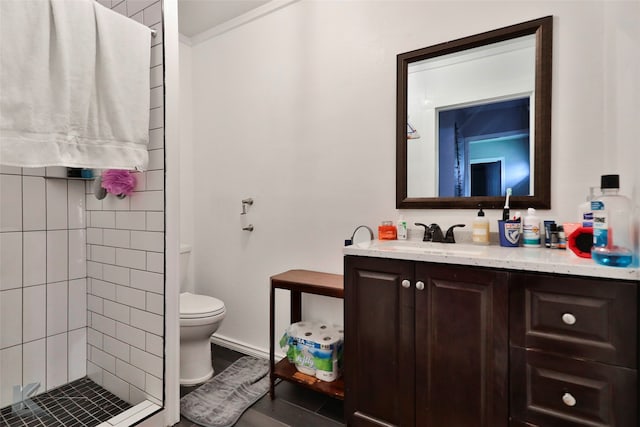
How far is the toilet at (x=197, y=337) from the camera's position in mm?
1902

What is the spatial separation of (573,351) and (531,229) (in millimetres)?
550

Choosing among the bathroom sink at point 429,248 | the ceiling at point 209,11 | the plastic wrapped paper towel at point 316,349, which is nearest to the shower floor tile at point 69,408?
the plastic wrapped paper towel at point 316,349

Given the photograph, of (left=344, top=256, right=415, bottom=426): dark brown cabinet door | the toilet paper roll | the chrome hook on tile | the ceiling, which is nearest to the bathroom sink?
(left=344, top=256, right=415, bottom=426): dark brown cabinet door

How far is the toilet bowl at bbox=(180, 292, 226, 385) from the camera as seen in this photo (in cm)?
190

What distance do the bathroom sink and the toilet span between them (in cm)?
113

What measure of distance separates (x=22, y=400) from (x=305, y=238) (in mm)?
1746

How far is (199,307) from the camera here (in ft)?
6.58

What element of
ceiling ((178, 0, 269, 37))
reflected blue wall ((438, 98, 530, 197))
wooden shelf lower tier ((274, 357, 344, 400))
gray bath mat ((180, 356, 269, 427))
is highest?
ceiling ((178, 0, 269, 37))

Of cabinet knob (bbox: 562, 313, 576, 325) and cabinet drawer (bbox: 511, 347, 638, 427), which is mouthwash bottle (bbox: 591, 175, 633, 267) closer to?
cabinet knob (bbox: 562, 313, 576, 325)

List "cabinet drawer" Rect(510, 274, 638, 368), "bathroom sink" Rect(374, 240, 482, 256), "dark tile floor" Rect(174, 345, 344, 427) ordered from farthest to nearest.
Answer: "dark tile floor" Rect(174, 345, 344, 427), "bathroom sink" Rect(374, 240, 482, 256), "cabinet drawer" Rect(510, 274, 638, 368)

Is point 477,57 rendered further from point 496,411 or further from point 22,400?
point 22,400

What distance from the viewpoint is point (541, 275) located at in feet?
3.47

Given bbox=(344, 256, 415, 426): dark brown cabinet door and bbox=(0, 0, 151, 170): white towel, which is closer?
bbox=(0, 0, 151, 170): white towel

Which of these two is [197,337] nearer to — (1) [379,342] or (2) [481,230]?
(1) [379,342]
